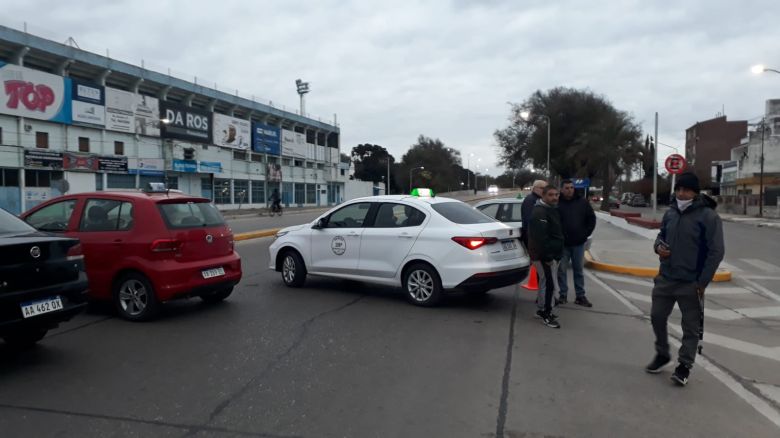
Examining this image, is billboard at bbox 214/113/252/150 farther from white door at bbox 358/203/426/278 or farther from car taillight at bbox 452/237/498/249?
car taillight at bbox 452/237/498/249

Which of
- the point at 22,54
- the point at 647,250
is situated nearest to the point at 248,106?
the point at 22,54

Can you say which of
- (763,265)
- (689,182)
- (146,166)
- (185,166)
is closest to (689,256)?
(689,182)

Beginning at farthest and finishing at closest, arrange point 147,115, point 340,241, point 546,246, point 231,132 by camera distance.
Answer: point 231,132 → point 147,115 → point 340,241 → point 546,246

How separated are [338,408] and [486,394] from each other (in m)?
1.22

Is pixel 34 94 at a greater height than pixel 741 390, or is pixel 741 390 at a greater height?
pixel 34 94

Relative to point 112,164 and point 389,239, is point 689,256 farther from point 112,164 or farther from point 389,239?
point 112,164

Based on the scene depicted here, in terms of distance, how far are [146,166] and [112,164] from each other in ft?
9.96

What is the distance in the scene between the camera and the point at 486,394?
14.8ft

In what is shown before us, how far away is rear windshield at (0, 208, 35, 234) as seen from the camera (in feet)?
17.2

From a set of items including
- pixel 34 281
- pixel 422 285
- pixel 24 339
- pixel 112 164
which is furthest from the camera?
pixel 112 164

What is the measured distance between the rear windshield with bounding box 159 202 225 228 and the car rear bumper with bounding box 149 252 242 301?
1.64 feet

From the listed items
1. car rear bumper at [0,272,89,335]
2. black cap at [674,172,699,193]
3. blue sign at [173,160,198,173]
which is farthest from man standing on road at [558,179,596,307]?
blue sign at [173,160,198,173]

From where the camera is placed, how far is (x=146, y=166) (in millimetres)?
44594

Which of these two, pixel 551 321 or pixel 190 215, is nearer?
pixel 551 321
